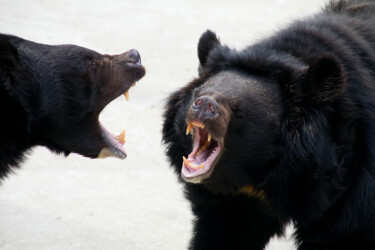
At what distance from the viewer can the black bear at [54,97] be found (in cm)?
Answer: 393

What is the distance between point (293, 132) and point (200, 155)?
0.52m

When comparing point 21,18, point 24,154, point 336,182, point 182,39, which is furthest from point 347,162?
point 21,18

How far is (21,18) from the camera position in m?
9.84

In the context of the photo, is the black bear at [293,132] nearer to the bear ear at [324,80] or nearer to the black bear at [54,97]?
the bear ear at [324,80]

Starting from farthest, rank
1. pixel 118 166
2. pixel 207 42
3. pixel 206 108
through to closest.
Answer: pixel 118 166
pixel 207 42
pixel 206 108

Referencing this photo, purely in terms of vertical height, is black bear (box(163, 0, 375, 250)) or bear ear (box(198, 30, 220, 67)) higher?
bear ear (box(198, 30, 220, 67))

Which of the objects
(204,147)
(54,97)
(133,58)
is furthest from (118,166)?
(204,147)

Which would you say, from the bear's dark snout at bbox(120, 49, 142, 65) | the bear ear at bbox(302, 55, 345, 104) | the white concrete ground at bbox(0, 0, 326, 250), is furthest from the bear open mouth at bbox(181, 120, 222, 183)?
the white concrete ground at bbox(0, 0, 326, 250)

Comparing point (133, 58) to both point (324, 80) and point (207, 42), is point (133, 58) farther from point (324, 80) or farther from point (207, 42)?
point (324, 80)

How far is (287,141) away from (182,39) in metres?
5.95

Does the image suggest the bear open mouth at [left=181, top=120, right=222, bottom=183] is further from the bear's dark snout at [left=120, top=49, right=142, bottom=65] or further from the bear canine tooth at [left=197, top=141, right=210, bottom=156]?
the bear's dark snout at [left=120, top=49, right=142, bottom=65]

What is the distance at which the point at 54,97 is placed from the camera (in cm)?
412

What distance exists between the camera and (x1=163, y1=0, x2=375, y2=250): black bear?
3.76 metres

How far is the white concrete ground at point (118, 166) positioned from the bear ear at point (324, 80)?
120 centimetres
